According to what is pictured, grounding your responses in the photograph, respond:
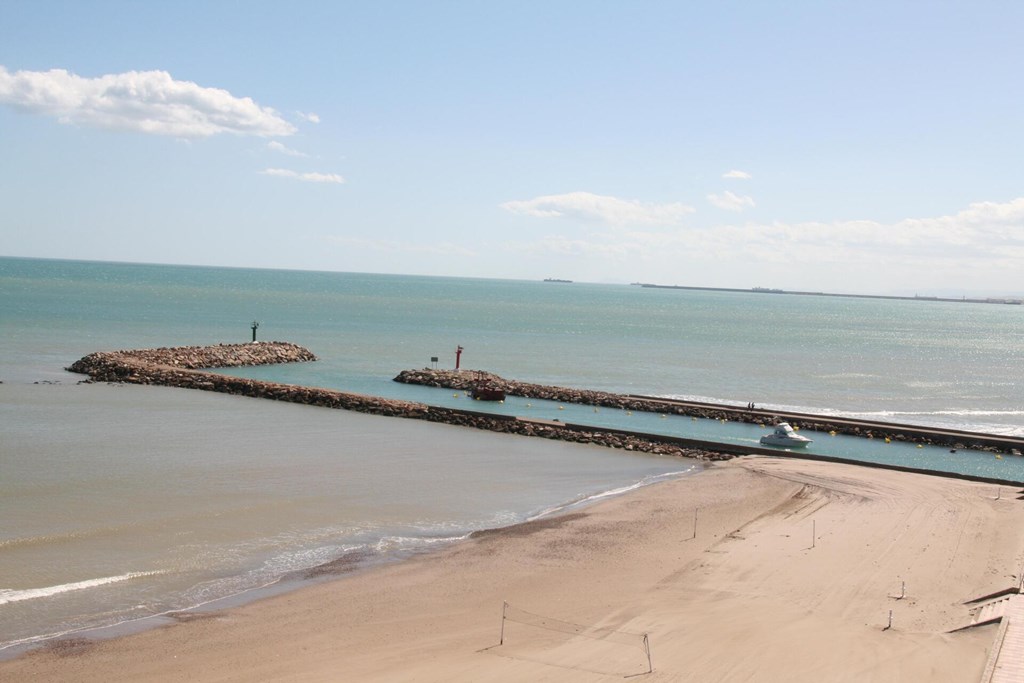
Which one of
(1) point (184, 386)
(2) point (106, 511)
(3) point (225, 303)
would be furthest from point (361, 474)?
(3) point (225, 303)

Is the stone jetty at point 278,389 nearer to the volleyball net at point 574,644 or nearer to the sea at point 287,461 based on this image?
the sea at point 287,461

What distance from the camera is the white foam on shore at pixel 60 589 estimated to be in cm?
1603

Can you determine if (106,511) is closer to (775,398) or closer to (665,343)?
(775,398)

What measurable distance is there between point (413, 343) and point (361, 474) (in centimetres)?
5366

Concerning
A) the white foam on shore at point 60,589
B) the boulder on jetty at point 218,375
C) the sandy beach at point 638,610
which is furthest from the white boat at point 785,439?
the white foam on shore at point 60,589

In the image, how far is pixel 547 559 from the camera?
19781 millimetres

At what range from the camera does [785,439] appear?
37281 millimetres

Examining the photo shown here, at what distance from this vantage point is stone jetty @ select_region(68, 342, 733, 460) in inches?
1415

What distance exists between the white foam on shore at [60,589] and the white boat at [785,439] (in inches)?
1059

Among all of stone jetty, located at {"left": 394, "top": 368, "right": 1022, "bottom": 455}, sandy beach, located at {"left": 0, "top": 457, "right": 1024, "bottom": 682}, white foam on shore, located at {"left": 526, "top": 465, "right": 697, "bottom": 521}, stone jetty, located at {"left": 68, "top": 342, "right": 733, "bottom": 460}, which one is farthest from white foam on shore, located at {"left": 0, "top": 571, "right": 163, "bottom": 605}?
stone jetty, located at {"left": 394, "top": 368, "right": 1022, "bottom": 455}

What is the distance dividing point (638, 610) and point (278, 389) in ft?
104

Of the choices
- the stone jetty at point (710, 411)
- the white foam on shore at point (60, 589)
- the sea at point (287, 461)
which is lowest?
the white foam on shore at point (60, 589)

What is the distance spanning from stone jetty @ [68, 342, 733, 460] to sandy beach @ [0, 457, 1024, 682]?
10.9 meters

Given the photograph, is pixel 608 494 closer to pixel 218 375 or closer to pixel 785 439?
pixel 785 439
